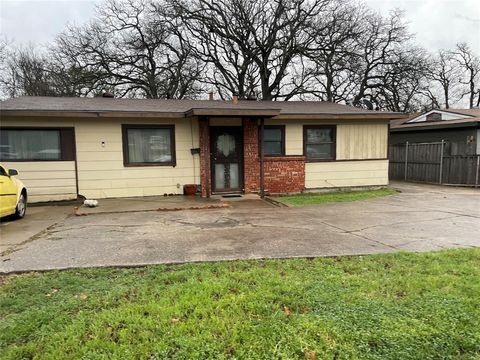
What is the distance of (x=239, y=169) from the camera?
10500 millimetres

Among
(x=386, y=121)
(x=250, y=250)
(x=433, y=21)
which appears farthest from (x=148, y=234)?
(x=433, y=21)

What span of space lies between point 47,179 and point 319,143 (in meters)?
8.51

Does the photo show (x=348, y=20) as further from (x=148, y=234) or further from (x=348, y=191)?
(x=148, y=234)

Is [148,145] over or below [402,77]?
below

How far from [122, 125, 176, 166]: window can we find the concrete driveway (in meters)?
2.83

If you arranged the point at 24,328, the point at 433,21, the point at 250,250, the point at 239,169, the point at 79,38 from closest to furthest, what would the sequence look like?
the point at 24,328 → the point at 250,250 → the point at 239,169 → the point at 433,21 → the point at 79,38

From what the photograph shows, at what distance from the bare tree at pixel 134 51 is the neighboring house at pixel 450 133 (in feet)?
46.9

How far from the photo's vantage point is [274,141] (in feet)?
35.8

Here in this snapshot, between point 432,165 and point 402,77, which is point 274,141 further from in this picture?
point 402,77

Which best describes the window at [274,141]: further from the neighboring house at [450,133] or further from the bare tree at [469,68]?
the bare tree at [469,68]

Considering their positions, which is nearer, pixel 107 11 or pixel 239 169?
pixel 239 169

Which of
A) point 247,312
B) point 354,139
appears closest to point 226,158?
point 354,139

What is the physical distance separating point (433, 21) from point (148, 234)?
72.2 feet

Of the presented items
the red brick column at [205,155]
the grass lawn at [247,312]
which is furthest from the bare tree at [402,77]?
the grass lawn at [247,312]
